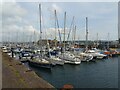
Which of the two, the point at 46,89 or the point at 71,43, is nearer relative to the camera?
the point at 46,89

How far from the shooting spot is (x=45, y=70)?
3903 centimetres

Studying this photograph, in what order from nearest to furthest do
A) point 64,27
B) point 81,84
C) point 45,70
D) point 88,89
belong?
point 88,89 < point 81,84 < point 45,70 < point 64,27

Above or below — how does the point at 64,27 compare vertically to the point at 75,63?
above

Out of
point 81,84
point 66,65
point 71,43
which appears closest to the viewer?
point 81,84

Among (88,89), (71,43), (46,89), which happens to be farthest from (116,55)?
(46,89)

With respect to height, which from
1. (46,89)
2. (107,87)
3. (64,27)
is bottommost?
(107,87)

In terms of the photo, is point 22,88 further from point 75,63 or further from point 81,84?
point 75,63

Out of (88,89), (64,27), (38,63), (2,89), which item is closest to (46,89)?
(2,89)

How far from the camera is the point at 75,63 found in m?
47.1

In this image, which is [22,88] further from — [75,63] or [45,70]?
[75,63]

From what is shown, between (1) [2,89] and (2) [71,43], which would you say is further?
(2) [71,43]

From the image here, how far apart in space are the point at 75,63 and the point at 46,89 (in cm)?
3064

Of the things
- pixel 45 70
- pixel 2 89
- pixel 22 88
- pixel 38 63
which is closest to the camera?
pixel 2 89

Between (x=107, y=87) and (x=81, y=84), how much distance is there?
3.32m
